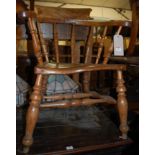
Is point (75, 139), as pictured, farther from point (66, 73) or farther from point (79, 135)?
point (66, 73)

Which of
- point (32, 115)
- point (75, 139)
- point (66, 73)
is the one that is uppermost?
point (66, 73)

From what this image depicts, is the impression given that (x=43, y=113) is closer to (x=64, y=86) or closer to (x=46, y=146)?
(x=64, y=86)

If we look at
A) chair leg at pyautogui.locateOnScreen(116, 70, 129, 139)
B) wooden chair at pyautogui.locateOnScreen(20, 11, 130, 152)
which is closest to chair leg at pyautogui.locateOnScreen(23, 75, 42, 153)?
wooden chair at pyautogui.locateOnScreen(20, 11, 130, 152)

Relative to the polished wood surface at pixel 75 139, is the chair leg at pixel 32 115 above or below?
above

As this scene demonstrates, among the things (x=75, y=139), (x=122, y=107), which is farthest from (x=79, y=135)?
(x=122, y=107)

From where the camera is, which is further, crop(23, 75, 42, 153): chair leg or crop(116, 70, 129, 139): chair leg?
crop(116, 70, 129, 139): chair leg

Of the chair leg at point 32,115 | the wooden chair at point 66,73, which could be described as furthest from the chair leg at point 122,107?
the chair leg at point 32,115

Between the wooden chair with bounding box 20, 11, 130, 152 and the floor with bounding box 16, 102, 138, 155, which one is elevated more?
the wooden chair with bounding box 20, 11, 130, 152

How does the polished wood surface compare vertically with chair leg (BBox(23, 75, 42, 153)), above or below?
below

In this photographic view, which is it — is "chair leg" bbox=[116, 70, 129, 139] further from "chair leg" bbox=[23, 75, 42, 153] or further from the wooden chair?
"chair leg" bbox=[23, 75, 42, 153]

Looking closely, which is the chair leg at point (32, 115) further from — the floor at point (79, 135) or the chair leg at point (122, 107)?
the chair leg at point (122, 107)

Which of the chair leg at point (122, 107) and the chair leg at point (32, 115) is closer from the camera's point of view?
the chair leg at point (32, 115)

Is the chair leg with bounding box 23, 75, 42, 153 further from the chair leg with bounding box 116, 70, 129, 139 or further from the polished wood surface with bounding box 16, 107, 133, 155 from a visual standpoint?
the chair leg with bounding box 116, 70, 129, 139
